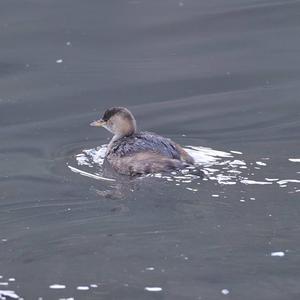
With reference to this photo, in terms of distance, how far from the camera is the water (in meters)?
7.17

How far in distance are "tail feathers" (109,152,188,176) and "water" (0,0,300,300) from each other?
0.55 feet

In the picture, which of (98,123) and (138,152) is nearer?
(138,152)

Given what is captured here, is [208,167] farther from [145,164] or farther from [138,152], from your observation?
[138,152]

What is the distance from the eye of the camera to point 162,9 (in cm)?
1412

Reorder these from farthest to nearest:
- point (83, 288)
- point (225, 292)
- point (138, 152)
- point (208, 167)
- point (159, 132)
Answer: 1. point (159, 132)
2. point (138, 152)
3. point (208, 167)
4. point (83, 288)
5. point (225, 292)

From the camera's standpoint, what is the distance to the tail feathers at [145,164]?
9.30m

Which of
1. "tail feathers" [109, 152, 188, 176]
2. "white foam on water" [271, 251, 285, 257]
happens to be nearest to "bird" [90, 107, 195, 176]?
"tail feathers" [109, 152, 188, 176]

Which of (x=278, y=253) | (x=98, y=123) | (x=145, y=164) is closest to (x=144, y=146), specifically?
(x=145, y=164)

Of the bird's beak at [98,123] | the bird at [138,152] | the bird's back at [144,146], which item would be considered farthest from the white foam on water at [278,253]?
the bird's beak at [98,123]

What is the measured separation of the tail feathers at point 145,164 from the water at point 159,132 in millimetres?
167

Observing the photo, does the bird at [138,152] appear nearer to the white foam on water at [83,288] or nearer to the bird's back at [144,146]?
the bird's back at [144,146]

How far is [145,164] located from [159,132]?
1.57 metres

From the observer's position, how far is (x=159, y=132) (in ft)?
35.9

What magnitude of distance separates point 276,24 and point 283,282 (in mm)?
7243
